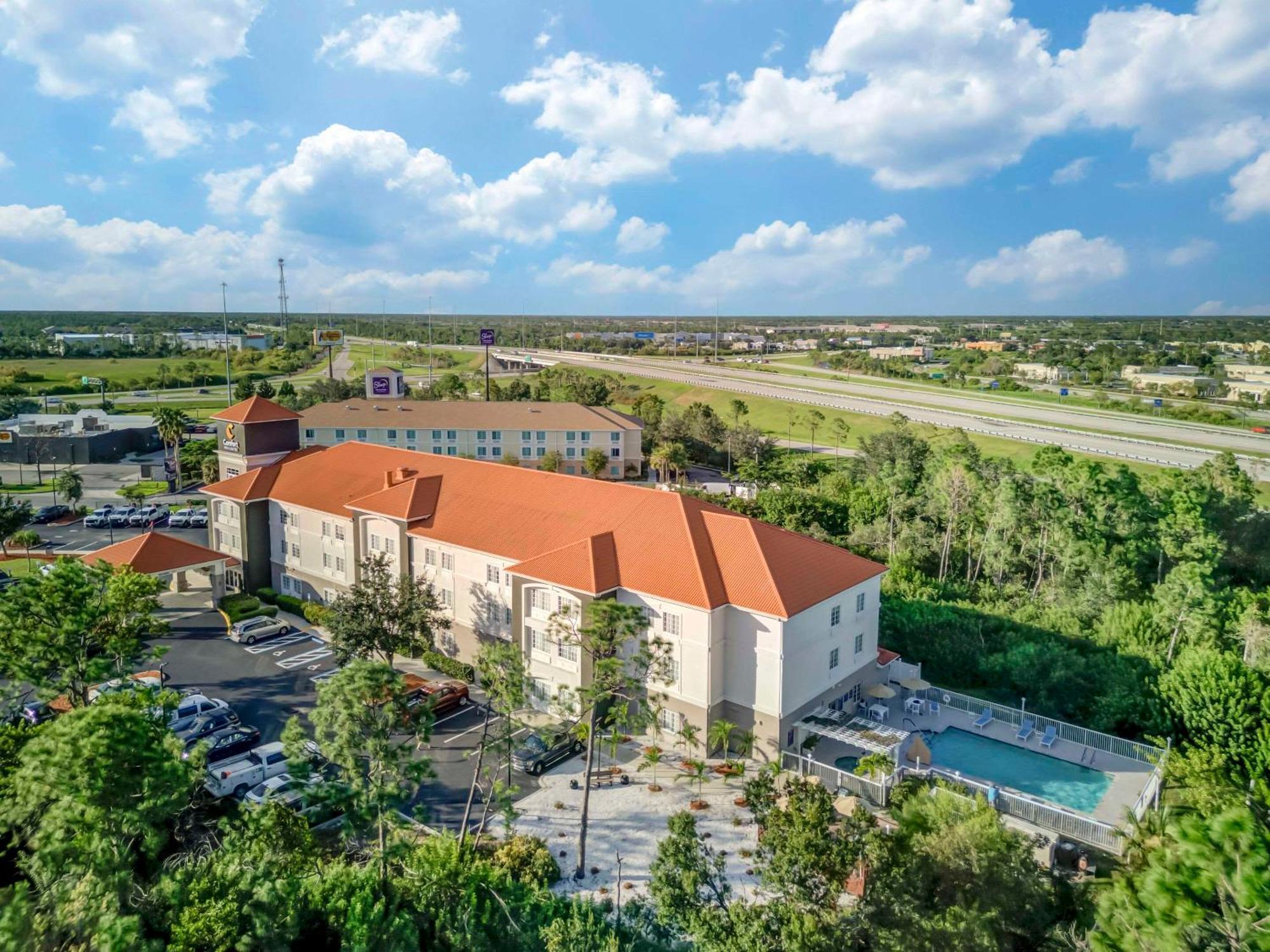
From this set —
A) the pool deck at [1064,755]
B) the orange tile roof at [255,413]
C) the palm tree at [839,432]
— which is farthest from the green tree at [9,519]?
the palm tree at [839,432]

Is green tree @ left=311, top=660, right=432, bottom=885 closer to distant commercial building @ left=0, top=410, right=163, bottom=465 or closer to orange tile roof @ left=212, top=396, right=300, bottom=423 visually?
orange tile roof @ left=212, top=396, right=300, bottom=423

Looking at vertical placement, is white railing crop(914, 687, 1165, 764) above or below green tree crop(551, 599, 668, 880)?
below

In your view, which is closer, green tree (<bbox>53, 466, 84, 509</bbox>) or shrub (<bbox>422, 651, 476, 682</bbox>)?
shrub (<bbox>422, 651, 476, 682</bbox>)

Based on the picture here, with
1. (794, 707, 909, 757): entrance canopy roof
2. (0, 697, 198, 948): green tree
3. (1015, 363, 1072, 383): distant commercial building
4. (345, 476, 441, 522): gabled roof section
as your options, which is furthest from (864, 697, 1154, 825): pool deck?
(1015, 363, 1072, 383): distant commercial building

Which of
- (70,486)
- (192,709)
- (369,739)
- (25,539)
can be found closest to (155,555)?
(192,709)

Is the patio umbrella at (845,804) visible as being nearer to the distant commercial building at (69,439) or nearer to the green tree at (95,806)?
the green tree at (95,806)

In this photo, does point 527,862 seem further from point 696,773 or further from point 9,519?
point 9,519
